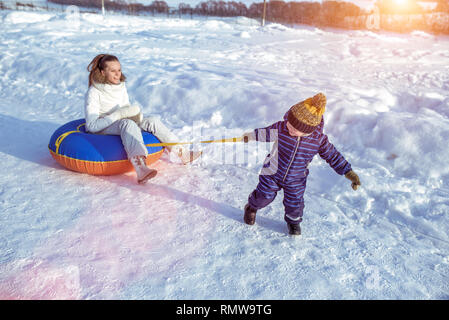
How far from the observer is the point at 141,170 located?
301 cm

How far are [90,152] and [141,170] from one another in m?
0.51

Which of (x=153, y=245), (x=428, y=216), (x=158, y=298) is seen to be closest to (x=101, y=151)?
(x=153, y=245)

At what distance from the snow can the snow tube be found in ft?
0.52

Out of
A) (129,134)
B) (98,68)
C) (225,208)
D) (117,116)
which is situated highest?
(98,68)

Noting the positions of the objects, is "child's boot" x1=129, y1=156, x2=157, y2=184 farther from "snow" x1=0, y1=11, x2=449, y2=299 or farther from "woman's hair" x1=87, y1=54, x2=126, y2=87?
"woman's hair" x1=87, y1=54, x2=126, y2=87

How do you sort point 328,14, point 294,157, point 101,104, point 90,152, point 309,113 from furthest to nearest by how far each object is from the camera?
point 328,14 < point 101,104 < point 90,152 < point 294,157 < point 309,113

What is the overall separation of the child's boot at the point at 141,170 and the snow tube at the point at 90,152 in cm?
14

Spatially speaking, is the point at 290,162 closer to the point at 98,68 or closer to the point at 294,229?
the point at 294,229

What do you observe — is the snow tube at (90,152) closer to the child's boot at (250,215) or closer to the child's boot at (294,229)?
the child's boot at (250,215)

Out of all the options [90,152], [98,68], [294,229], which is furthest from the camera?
[98,68]

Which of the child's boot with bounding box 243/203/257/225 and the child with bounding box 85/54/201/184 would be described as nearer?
the child's boot with bounding box 243/203/257/225

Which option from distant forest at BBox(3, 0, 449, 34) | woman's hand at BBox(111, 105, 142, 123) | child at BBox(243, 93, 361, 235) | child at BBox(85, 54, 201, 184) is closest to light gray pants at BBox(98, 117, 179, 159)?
child at BBox(85, 54, 201, 184)

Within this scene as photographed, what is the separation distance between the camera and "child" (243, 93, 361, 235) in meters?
2.12

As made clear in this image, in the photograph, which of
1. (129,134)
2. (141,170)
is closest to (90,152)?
(129,134)
